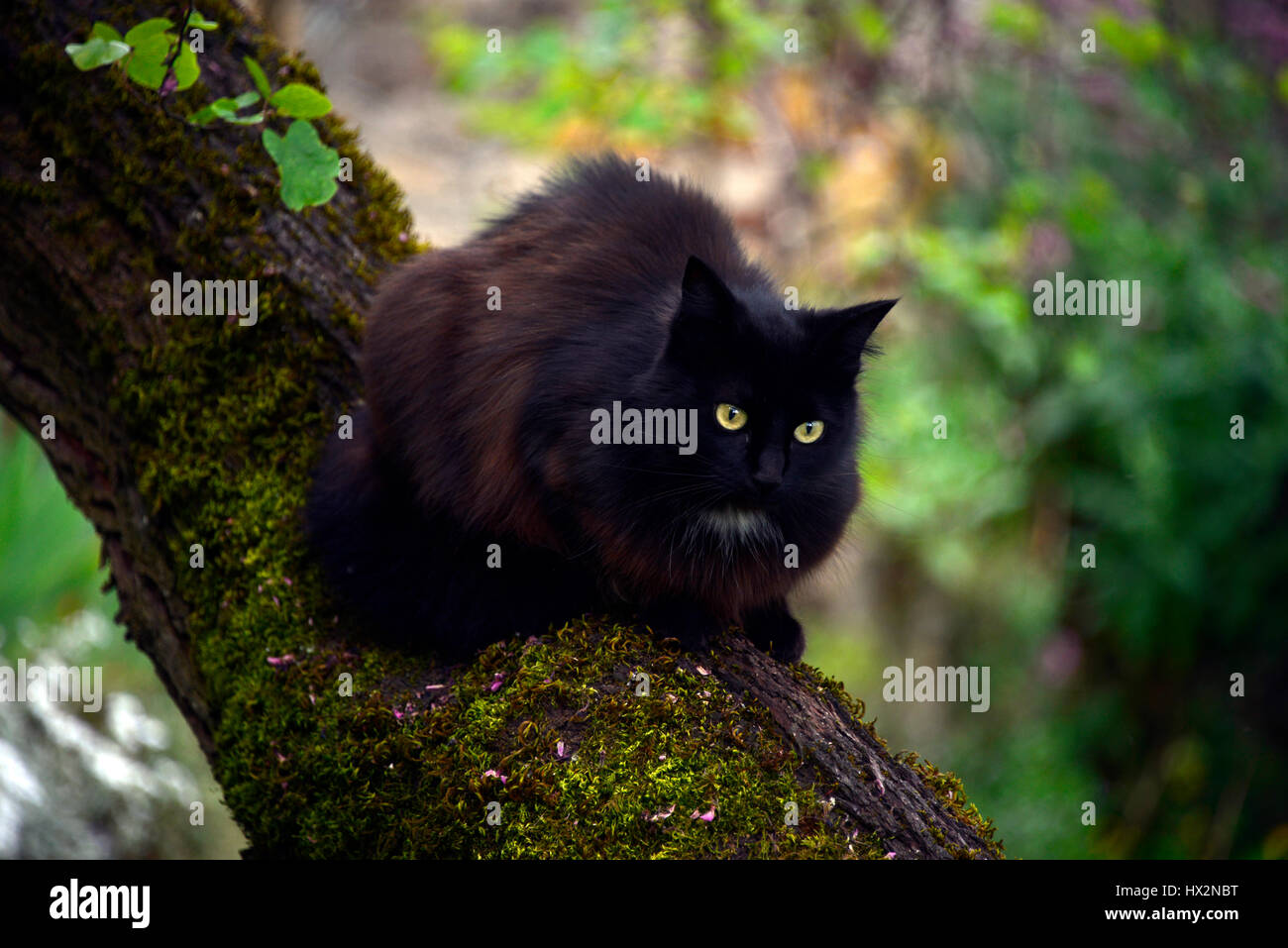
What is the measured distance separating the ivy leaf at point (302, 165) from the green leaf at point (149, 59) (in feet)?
0.75

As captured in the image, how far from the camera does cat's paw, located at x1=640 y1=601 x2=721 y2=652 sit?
2.37 m

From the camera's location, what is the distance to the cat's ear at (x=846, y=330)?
238 centimetres

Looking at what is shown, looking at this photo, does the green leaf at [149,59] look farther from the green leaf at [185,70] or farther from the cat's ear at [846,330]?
the cat's ear at [846,330]

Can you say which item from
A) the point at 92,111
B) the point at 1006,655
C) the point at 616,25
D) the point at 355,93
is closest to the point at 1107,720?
the point at 1006,655

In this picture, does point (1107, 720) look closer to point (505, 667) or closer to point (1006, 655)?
point (1006, 655)

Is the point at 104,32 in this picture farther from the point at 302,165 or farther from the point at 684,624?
the point at 684,624

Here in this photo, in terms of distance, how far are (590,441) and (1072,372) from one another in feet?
12.3

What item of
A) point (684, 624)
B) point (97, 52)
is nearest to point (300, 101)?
point (97, 52)

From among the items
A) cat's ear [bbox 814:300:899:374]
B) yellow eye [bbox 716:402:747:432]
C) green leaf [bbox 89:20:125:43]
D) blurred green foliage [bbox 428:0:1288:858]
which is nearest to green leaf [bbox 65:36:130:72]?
green leaf [bbox 89:20:125:43]

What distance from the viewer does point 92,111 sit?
2.68m

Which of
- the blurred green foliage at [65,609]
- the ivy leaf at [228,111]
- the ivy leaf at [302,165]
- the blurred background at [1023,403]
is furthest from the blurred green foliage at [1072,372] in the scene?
the blurred green foliage at [65,609]

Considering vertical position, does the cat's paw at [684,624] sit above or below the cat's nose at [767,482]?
below
